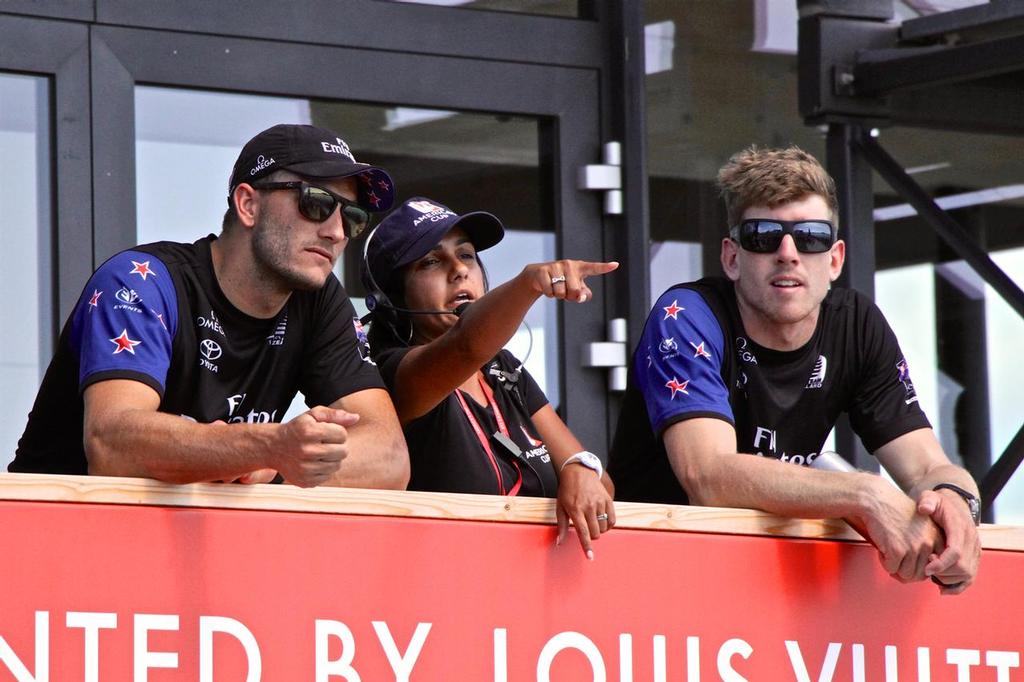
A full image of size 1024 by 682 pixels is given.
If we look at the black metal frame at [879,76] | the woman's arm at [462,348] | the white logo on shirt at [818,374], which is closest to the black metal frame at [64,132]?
the woman's arm at [462,348]

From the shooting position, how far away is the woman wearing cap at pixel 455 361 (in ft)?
11.6

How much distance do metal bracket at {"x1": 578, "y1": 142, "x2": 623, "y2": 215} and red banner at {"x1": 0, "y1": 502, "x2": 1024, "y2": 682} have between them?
7.33ft

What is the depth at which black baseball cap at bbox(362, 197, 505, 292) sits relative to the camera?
387cm

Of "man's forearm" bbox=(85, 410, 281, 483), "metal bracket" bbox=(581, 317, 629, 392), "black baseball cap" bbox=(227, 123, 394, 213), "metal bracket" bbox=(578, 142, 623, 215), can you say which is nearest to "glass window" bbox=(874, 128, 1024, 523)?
"metal bracket" bbox=(578, 142, 623, 215)

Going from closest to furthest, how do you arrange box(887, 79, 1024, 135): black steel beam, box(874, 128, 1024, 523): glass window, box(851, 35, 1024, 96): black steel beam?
box(851, 35, 1024, 96): black steel beam < box(887, 79, 1024, 135): black steel beam < box(874, 128, 1024, 523): glass window

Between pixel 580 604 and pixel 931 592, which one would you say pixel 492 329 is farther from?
pixel 931 592

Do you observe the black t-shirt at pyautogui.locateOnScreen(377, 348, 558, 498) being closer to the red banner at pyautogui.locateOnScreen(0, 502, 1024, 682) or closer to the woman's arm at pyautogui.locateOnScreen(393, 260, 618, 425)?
the woman's arm at pyautogui.locateOnScreen(393, 260, 618, 425)

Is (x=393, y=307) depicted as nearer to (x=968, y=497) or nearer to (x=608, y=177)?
(x=968, y=497)

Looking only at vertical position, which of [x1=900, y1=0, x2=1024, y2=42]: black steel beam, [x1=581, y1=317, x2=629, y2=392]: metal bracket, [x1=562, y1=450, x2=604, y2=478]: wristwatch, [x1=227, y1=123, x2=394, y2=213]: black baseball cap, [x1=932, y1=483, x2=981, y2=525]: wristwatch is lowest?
[x1=932, y1=483, x2=981, y2=525]: wristwatch

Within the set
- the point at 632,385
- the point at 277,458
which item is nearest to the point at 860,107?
the point at 632,385

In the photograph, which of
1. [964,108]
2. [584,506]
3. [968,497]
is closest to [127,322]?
[584,506]

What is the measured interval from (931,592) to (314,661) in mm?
1272

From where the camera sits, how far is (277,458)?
106 inches

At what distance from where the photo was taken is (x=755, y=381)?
3795mm
